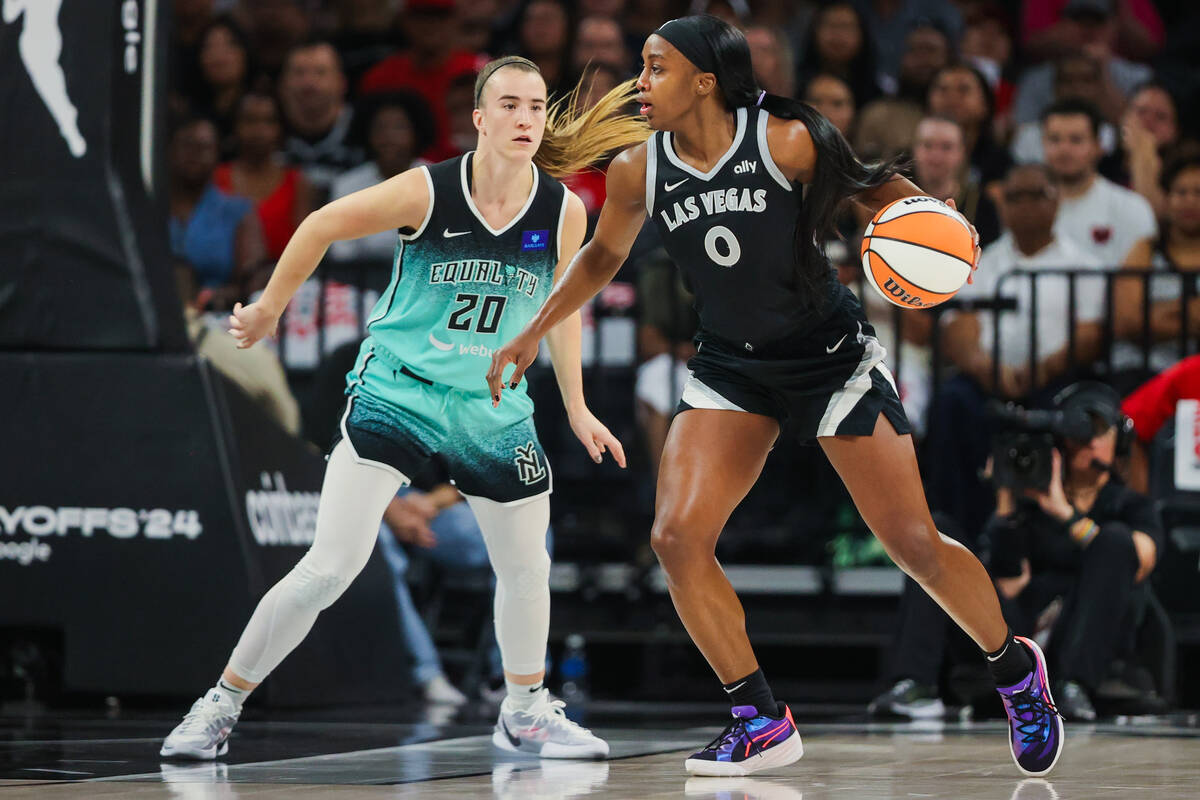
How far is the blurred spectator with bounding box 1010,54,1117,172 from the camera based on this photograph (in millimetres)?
10438

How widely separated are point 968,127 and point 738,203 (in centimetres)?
572

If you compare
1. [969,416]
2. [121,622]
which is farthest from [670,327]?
[121,622]

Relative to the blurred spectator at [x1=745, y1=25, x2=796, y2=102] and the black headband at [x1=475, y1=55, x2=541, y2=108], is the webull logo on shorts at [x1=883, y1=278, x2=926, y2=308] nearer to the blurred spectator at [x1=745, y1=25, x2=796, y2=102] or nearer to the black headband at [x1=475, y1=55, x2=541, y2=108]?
the black headband at [x1=475, y1=55, x2=541, y2=108]

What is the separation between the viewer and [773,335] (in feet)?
16.4

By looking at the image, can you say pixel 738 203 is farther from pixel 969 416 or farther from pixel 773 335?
pixel 969 416

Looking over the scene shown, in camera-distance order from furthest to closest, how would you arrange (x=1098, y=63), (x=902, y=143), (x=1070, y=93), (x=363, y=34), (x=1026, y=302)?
(x=363, y=34), (x=1098, y=63), (x=1070, y=93), (x=902, y=143), (x=1026, y=302)

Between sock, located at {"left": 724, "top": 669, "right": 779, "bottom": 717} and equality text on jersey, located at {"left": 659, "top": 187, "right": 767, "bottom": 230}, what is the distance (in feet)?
4.31

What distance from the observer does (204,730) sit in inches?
210

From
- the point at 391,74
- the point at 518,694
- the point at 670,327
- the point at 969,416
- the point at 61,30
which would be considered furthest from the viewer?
the point at 391,74

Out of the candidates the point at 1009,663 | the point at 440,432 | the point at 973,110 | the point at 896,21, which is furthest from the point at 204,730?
the point at 896,21

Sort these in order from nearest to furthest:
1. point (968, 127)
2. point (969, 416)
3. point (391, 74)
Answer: point (969, 416) → point (968, 127) → point (391, 74)

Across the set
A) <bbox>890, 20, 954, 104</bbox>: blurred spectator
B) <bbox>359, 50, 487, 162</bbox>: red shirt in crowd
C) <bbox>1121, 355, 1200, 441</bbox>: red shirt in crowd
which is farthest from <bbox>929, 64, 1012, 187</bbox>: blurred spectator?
<bbox>359, 50, 487, 162</bbox>: red shirt in crowd

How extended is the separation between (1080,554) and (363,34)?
675 centimetres

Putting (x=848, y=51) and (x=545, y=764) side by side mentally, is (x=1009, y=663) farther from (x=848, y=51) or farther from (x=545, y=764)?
(x=848, y=51)
